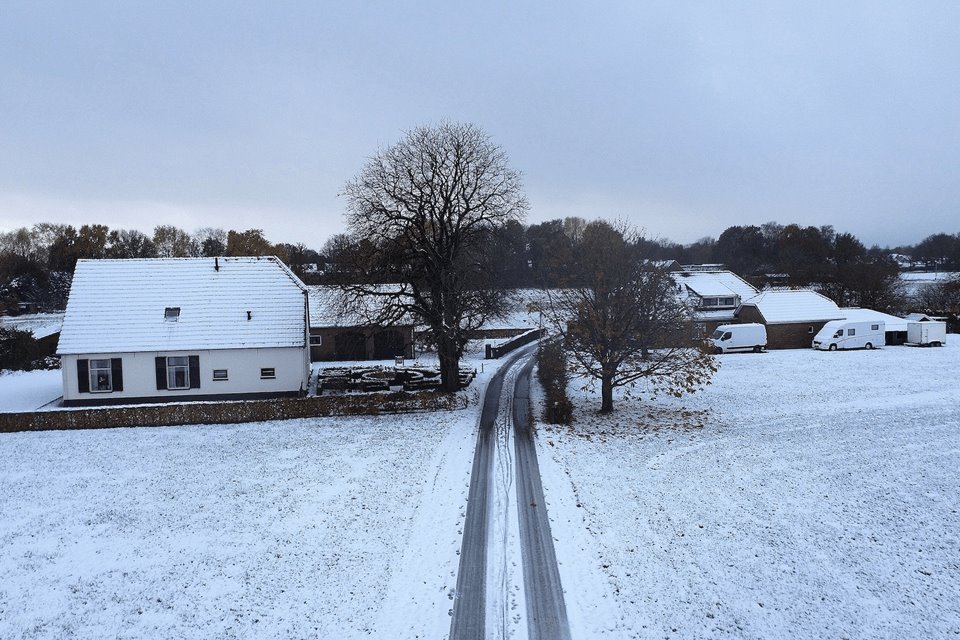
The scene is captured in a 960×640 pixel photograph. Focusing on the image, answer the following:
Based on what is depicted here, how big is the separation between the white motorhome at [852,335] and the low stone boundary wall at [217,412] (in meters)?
31.7

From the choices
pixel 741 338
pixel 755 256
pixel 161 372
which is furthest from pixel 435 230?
pixel 755 256

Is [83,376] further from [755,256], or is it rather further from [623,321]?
[755,256]

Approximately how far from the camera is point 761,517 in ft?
46.5

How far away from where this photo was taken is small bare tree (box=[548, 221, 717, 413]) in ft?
79.1

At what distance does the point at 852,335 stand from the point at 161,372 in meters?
45.9

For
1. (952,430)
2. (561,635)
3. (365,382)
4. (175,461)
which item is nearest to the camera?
(561,635)

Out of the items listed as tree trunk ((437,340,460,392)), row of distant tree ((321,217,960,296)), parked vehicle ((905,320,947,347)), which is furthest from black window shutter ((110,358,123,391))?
parked vehicle ((905,320,947,347))

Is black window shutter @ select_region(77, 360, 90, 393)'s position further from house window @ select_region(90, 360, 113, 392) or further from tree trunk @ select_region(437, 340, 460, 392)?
tree trunk @ select_region(437, 340, 460, 392)

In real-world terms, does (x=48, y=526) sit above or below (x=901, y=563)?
above

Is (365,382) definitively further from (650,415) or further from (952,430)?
(952,430)

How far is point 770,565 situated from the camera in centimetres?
1199

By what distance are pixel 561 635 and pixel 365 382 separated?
21.8 m

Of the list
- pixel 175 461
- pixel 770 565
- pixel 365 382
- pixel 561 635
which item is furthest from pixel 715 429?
pixel 175 461

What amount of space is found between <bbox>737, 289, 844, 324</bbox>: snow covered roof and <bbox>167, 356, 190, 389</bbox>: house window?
40503mm
